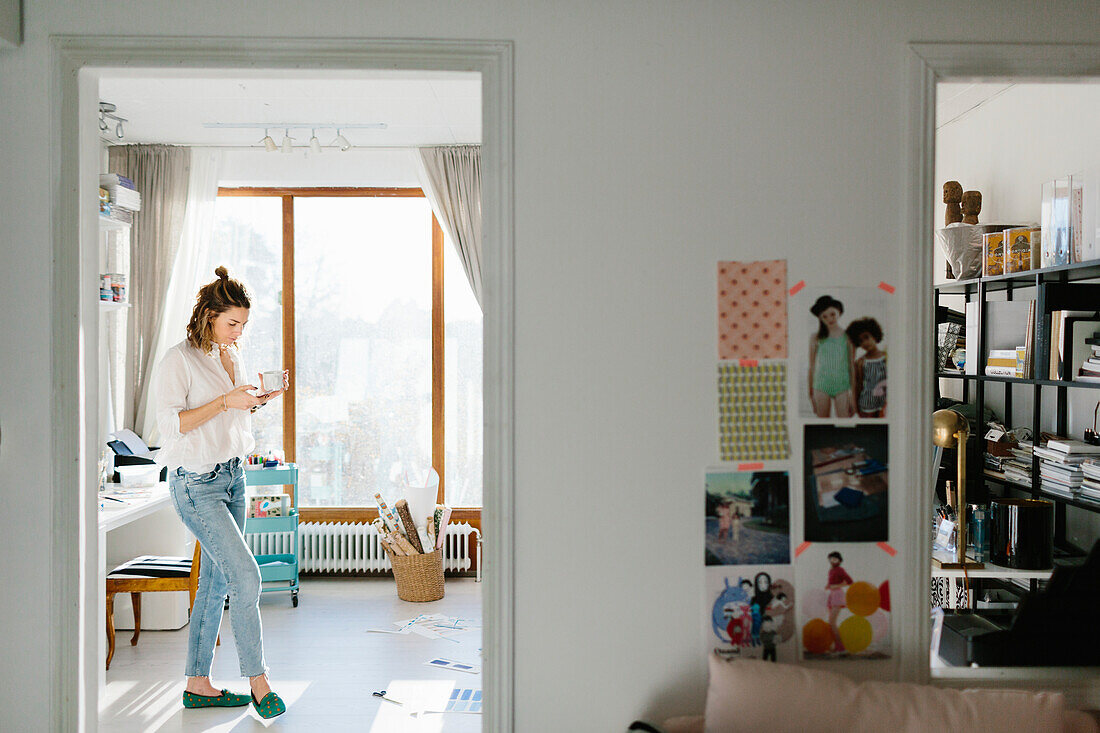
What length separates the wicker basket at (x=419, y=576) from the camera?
13.9 feet

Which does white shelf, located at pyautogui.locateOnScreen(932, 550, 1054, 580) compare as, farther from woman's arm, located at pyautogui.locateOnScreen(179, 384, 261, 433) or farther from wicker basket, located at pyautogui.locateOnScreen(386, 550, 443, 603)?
woman's arm, located at pyautogui.locateOnScreen(179, 384, 261, 433)

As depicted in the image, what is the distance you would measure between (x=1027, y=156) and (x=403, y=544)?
3671 millimetres

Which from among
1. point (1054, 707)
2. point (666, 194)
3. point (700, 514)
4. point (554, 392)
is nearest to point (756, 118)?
point (666, 194)

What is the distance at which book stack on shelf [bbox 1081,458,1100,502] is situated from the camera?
2.57 meters

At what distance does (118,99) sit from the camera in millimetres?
3688

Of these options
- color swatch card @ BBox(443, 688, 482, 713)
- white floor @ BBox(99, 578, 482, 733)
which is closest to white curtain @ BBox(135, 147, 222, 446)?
white floor @ BBox(99, 578, 482, 733)

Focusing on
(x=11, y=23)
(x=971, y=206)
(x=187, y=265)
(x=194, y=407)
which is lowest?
(x=194, y=407)

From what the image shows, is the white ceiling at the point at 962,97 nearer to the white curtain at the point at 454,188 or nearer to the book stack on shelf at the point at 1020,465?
the book stack on shelf at the point at 1020,465

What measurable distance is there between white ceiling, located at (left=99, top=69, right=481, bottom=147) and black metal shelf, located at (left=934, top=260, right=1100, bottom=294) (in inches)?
93.2

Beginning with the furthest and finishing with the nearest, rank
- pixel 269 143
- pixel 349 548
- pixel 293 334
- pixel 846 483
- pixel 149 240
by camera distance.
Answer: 1. pixel 293 334
2. pixel 349 548
3. pixel 149 240
4. pixel 269 143
5. pixel 846 483

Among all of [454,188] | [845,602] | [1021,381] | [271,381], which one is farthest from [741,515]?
[454,188]

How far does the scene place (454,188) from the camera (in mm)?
4508

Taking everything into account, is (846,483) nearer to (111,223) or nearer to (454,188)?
(454,188)

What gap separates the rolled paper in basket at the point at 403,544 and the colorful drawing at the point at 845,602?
2.75m
